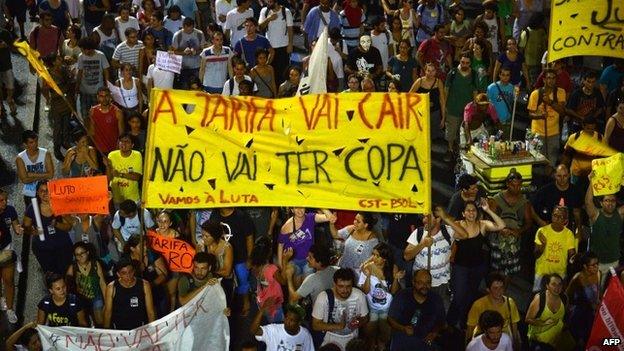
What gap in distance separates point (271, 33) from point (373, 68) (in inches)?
69.0

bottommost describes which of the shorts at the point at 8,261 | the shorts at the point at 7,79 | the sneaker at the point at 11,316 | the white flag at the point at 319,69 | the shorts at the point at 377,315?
the sneaker at the point at 11,316

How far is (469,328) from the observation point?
10812 mm

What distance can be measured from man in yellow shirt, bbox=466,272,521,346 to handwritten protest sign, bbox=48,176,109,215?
366cm

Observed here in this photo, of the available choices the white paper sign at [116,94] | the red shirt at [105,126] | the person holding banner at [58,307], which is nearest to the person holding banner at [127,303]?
the person holding banner at [58,307]

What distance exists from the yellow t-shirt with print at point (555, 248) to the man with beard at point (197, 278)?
3279 mm

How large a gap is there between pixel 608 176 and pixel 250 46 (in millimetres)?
6141

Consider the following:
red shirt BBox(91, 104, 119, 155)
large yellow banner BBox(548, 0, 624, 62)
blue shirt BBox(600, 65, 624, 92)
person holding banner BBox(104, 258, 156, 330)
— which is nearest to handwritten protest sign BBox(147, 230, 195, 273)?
person holding banner BBox(104, 258, 156, 330)

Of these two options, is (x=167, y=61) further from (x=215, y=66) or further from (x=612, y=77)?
(x=612, y=77)

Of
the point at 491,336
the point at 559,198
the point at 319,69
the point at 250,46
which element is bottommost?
Result: the point at 491,336

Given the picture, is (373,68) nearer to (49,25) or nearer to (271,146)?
(49,25)

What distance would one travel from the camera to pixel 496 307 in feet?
35.2

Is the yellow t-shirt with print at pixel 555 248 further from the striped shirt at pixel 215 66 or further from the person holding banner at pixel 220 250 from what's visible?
the striped shirt at pixel 215 66

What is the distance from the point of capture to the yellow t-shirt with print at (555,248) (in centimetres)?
1168

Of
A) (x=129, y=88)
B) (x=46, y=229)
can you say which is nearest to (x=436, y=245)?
(x=46, y=229)
